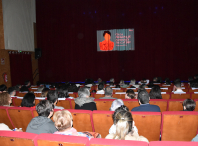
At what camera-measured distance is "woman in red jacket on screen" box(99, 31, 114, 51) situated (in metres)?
12.0

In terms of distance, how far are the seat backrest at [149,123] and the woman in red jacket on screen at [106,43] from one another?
10034 mm

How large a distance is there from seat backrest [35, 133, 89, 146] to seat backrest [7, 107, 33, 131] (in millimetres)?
1444

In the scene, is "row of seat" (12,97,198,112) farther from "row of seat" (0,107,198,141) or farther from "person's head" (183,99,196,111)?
"row of seat" (0,107,198,141)

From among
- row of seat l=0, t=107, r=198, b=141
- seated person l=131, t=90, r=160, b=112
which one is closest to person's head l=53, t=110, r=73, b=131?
row of seat l=0, t=107, r=198, b=141

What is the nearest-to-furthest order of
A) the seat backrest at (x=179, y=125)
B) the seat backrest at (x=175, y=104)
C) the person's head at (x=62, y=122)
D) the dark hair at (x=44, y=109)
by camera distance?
the person's head at (x=62, y=122)
the seat backrest at (x=179, y=125)
the dark hair at (x=44, y=109)
the seat backrest at (x=175, y=104)

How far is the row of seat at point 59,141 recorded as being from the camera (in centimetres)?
130

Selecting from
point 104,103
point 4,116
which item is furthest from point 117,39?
point 4,116

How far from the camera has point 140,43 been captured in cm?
1177

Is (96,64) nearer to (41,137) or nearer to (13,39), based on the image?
(13,39)

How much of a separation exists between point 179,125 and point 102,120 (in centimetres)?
111

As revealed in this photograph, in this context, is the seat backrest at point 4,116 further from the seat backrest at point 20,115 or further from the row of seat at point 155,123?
the row of seat at point 155,123

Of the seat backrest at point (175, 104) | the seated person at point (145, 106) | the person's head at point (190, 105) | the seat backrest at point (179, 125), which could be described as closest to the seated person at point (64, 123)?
the seat backrest at point (179, 125)

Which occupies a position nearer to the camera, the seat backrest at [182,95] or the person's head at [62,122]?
the person's head at [62,122]

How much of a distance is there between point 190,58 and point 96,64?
677cm
